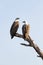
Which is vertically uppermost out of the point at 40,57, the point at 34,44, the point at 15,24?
the point at 15,24

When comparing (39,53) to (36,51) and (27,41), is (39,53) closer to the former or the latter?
(36,51)

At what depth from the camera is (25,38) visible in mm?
6348

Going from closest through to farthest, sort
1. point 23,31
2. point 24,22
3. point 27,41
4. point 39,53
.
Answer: point 39,53
point 27,41
point 23,31
point 24,22

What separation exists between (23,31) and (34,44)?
1.61m

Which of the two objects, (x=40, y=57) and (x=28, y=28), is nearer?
(x=40, y=57)

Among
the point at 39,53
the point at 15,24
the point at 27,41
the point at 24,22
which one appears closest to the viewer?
the point at 39,53

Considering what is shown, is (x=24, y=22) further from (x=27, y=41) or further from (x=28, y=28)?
(x=27, y=41)

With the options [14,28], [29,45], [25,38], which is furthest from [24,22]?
[29,45]

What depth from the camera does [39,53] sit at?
225 inches

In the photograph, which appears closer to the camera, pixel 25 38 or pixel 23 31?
pixel 25 38

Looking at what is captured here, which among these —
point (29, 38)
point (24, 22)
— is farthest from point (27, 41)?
point (24, 22)

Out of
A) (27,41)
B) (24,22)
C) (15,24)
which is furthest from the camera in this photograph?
(15,24)

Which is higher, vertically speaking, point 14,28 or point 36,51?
point 14,28

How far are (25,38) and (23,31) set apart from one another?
3.47 feet
